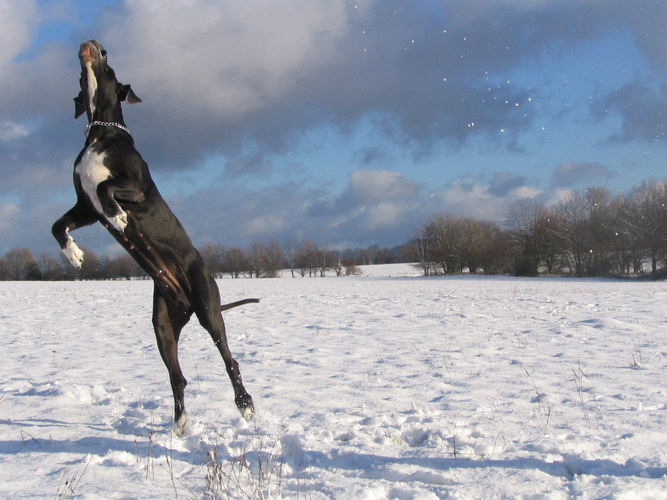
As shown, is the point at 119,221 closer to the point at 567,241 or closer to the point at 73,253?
the point at 73,253

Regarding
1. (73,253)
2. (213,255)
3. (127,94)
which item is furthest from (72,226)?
(213,255)

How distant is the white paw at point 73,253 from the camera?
3760 millimetres

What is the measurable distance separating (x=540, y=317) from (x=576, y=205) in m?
40.3

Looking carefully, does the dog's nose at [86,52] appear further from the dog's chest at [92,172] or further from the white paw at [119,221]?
the white paw at [119,221]

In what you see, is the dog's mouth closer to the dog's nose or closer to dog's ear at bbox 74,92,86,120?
the dog's nose

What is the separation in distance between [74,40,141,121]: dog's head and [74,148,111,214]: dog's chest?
0.35 m

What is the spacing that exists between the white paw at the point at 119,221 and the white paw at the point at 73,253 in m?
0.53

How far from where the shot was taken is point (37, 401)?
4941 millimetres

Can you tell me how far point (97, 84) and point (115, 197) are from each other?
91cm

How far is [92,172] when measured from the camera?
3535 millimetres

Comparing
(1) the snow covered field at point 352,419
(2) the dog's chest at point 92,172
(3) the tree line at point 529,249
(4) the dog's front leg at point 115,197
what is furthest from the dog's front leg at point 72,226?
(3) the tree line at point 529,249

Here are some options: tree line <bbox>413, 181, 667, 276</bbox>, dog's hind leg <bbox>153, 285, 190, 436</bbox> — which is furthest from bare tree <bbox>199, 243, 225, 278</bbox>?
dog's hind leg <bbox>153, 285, 190, 436</bbox>

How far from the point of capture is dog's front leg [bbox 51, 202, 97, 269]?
371 cm

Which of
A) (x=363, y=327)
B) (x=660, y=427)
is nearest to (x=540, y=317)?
(x=363, y=327)
